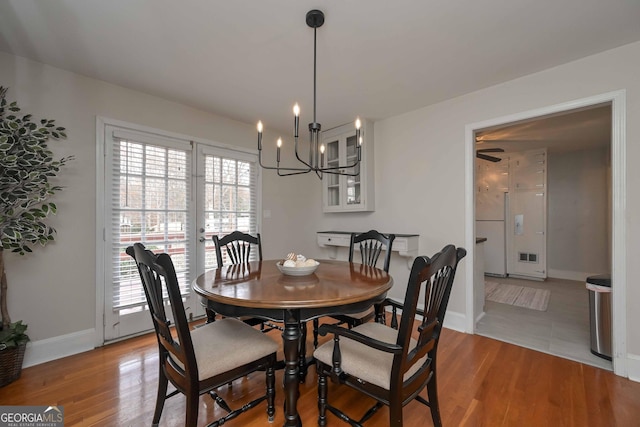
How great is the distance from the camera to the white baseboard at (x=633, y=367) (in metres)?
2.00

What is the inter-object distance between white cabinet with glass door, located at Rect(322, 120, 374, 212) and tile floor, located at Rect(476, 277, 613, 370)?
192 cm

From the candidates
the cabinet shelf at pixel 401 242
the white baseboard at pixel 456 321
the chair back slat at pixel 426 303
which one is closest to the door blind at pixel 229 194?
the cabinet shelf at pixel 401 242

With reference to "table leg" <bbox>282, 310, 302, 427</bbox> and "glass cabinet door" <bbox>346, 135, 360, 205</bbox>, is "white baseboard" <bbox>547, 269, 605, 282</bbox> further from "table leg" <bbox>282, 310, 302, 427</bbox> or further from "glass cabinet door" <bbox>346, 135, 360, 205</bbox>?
"table leg" <bbox>282, 310, 302, 427</bbox>

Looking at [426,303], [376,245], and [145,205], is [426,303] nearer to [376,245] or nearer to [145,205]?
[376,245]

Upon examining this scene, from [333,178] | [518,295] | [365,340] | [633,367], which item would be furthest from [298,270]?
[518,295]

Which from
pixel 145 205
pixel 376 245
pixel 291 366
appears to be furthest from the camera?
pixel 145 205

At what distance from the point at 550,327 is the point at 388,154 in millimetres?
2560

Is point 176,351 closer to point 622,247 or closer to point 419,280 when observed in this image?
point 419,280

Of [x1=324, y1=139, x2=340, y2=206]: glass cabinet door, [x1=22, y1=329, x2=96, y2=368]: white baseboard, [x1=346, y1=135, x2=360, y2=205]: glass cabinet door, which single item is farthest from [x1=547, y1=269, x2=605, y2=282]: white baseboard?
[x1=22, y1=329, x2=96, y2=368]: white baseboard

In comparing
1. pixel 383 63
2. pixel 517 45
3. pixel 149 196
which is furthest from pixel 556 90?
pixel 149 196

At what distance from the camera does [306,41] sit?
77.5 inches

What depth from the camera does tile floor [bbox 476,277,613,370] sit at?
96.3 inches

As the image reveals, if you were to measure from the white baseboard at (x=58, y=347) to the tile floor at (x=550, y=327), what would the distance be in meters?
3.65

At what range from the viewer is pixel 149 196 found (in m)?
2.81
